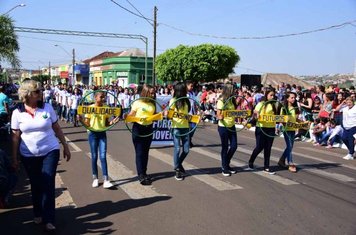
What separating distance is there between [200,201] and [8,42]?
3348 centimetres

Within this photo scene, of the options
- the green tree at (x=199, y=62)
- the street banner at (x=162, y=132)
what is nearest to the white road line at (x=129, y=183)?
the street banner at (x=162, y=132)

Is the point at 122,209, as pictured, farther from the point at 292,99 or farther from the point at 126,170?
the point at 292,99

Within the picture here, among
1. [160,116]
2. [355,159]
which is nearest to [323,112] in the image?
[355,159]

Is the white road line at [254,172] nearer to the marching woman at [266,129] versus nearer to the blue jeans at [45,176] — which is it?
the marching woman at [266,129]

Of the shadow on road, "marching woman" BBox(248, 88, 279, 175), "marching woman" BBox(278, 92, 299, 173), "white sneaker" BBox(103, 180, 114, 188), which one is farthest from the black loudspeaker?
the shadow on road

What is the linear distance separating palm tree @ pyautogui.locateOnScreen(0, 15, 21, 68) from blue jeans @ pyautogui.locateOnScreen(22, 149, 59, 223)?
31.9 m

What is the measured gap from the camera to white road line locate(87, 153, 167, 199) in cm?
682

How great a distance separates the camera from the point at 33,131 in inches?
193

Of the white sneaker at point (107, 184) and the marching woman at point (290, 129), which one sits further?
the marching woman at point (290, 129)

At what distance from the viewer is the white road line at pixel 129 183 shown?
6824 mm

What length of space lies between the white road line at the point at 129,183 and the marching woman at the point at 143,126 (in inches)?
9.0

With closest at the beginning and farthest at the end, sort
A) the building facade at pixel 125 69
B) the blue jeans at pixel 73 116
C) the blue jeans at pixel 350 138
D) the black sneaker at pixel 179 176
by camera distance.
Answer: the black sneaker at pixel 179 176, the blue jeans at pixel 350 138, the blue jeans at pixel 73 116, the building facade at pixel 125 69

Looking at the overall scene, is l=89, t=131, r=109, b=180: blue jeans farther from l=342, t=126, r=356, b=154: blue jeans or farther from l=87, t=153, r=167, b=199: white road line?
l=342, t=126, r=356, b=154: blue jeans

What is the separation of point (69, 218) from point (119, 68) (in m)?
56.4
